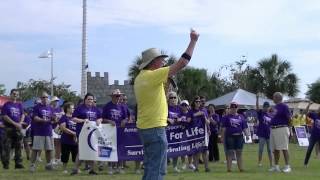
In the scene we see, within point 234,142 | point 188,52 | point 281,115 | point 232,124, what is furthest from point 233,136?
point 188,52

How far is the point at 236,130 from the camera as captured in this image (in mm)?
15336

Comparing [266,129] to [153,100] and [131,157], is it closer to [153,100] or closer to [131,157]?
[131,157]

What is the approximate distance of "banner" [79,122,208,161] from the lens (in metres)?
14.5

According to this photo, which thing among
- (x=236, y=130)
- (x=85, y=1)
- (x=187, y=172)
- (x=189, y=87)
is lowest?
(x=187, y=172)

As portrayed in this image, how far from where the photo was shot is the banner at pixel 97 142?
14461 mm

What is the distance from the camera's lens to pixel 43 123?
15.4 metres

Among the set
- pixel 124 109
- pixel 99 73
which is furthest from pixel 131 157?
pixel 99 73

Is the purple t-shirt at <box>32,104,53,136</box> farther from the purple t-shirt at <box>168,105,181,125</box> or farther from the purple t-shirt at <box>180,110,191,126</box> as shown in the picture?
the purple t-shirt at <box>180,110,191,126</box>

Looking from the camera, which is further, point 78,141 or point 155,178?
point 78,141

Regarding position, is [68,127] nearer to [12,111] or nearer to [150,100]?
[12,111]

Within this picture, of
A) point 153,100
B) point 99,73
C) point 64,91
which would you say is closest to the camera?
point 153,100

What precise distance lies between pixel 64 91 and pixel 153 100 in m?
74.4

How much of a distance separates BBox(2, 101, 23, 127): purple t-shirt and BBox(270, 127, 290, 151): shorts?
6.78 metres

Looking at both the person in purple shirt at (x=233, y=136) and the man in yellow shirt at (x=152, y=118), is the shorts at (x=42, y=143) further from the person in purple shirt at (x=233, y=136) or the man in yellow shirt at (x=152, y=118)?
the man in yellow shirt at (x=152, y=118)
